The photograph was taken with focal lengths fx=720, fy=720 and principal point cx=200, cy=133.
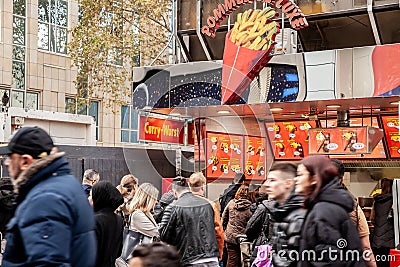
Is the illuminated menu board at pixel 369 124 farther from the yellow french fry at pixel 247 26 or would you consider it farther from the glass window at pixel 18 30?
the glass window at pixel 18 30

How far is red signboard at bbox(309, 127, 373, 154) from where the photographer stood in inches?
539

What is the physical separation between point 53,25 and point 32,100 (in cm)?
310

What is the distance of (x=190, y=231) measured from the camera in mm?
8320

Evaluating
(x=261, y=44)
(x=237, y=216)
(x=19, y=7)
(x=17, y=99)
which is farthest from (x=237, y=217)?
(x=19, y=7)

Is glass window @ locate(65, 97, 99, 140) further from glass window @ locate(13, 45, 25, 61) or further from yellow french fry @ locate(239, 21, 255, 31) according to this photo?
yellow french fry @ locate(239, 21, 255, 31)

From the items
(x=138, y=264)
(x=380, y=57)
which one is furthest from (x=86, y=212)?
(x=380, y=57)

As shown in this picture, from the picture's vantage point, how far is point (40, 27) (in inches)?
1087

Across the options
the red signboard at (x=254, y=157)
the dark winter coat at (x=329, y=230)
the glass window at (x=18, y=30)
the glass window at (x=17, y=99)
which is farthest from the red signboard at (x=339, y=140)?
the glass window at (x=18, y=30)

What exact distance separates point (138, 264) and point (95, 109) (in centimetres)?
2627

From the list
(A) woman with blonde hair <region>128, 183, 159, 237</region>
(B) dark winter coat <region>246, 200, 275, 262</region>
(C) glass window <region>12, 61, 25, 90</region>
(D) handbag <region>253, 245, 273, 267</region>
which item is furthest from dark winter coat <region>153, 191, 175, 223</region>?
(C) glass window <region>12, 61, 25, 90</region>

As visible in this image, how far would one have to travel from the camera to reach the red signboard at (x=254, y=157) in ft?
52.8

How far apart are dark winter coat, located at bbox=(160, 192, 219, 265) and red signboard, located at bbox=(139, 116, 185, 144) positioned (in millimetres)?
6539

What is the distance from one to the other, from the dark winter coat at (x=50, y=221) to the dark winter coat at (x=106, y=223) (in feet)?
7.07

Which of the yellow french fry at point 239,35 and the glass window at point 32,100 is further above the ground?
the yellow french fry at point 239,35
